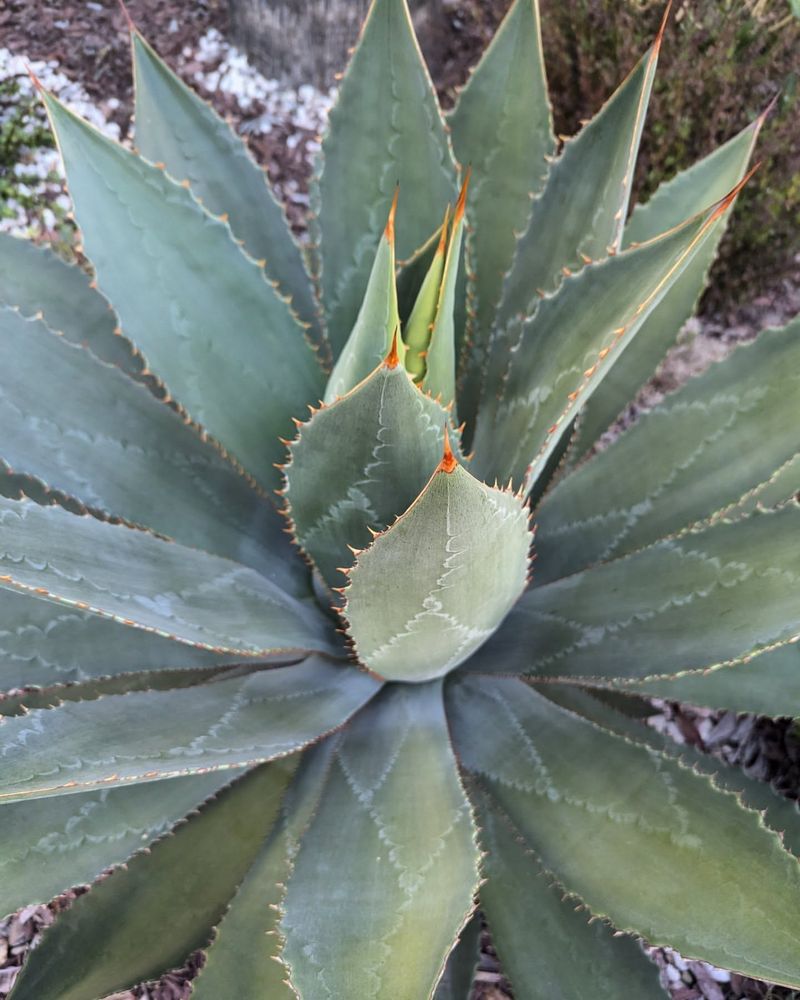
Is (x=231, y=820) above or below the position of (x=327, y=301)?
below

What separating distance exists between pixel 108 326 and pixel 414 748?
74 centimetres

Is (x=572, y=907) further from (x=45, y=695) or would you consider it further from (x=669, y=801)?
(x=45, y=695)

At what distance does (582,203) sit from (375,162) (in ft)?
0.96

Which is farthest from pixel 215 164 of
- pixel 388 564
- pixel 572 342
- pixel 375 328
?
pixel 388 564

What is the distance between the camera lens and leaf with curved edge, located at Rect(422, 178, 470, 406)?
852mm

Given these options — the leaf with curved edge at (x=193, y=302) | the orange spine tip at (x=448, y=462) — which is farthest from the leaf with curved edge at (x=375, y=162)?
the orange spine tip at (x=448, y=462)

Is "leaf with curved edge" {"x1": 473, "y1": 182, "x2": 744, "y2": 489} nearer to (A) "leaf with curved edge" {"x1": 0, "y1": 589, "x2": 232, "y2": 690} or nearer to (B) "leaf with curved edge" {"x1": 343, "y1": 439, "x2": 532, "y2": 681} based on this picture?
(B) "leaf with curved edge" {"x1": 343, "y1": 439, "x2": 532, "y2": 681}

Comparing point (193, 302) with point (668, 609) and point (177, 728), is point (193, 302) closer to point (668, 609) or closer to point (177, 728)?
point (177, 728)

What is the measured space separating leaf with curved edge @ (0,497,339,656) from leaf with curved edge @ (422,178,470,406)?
1.15 feet

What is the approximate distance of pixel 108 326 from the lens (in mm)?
1288

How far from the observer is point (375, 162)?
1190 mm

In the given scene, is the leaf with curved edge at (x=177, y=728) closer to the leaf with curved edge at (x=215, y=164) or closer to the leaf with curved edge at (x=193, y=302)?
the leaf with curved edge at (x=193, y=302)

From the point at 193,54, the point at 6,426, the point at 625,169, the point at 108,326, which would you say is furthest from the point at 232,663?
the point at 193,54

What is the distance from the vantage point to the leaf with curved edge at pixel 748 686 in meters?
1.10
